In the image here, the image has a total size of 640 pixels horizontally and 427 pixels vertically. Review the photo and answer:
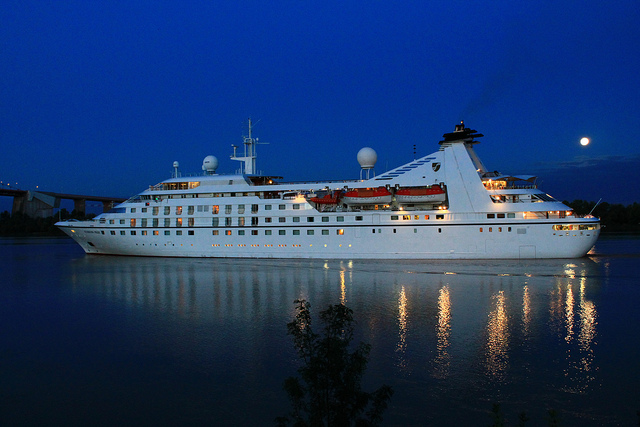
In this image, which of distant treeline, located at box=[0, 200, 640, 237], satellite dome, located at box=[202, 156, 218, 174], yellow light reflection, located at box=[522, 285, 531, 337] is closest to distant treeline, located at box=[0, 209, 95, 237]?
distant treeline, located at box=[0, 200, 640, 237]

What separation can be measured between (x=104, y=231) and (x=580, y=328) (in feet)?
116

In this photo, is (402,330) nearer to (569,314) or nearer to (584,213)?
(569,314)

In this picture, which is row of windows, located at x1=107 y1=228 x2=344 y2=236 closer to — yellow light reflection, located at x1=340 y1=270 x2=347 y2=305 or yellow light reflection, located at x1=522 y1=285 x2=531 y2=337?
yellow light reflection, located at x1=340 y1=270 x2=347 y2=305

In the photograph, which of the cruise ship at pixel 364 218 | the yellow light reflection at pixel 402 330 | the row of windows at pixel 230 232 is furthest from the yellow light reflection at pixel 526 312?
the row of windows at pixel 230 232

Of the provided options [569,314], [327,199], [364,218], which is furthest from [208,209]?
[569,314]

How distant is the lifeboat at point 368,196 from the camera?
1286 inches

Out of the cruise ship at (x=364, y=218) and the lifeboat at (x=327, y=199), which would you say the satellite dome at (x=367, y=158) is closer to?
the cruise ship at (x=364, y=218)

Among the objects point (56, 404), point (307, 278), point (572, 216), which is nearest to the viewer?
point (56, 404)

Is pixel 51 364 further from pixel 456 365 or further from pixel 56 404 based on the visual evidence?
pixel 456 365

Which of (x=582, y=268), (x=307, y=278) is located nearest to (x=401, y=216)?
(x=307, y=278)

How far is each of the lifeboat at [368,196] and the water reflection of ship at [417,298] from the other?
451 cm

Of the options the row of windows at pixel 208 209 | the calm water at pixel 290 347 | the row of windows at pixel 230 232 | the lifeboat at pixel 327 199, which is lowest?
the calm water at pixel 290 347

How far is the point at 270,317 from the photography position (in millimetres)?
16609

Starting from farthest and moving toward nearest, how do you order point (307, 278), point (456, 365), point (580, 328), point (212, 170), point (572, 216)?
1. point (212, 170)
2. point (572, 216)
3. point (307, 278)
4. point (580, 328)
5. point (456, 365)
